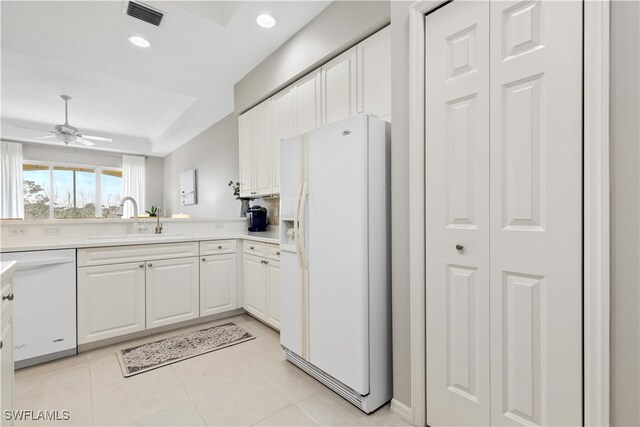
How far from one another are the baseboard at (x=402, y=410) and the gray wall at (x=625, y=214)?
0.86m

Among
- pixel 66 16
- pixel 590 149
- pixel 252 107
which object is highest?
pixel 66 16

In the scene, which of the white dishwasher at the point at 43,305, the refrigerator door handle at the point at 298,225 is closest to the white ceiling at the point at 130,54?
the refrigerator door handle at the point at 298,225

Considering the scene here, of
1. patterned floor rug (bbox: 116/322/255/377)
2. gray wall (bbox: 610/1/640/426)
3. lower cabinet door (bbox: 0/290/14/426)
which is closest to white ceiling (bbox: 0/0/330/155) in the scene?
gray wall (bbox: 610/1/640/426)

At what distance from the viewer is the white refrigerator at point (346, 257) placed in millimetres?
1689

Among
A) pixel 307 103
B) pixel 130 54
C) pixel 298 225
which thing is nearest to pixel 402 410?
pixel 298 225

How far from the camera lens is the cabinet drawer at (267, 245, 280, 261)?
108 inches

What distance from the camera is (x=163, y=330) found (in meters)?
2.90

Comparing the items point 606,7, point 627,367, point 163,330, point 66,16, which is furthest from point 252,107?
point 627,367

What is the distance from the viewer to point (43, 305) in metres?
2.26

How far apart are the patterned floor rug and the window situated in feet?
16.7

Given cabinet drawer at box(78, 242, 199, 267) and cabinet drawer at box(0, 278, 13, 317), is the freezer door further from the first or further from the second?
cabinet drawer at box(78, 242, 199, 267)

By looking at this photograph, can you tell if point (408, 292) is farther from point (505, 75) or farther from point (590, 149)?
point (505, 75)

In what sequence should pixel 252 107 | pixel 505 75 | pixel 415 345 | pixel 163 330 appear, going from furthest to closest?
pixel 252 107
pixel 163 330
pixel 415 345
pixel 505 75

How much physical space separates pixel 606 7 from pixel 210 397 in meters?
2.59
